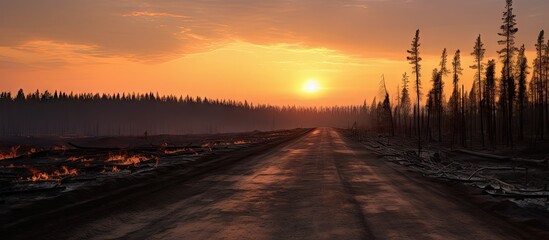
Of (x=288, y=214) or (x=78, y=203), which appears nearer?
(x=288, y=214)

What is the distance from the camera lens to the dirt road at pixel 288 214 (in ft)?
24.0

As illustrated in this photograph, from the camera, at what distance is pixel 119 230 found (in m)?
7.67

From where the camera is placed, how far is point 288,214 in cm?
889

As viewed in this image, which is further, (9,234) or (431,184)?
(431,184)

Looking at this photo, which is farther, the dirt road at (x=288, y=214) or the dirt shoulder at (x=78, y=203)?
the dirt shoulder at (x=78, y=203)

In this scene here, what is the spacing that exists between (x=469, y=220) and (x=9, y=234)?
331 inches

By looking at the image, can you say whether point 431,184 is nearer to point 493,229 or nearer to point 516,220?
point 516,220

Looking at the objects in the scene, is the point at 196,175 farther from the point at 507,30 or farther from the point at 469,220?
the point at 507,30

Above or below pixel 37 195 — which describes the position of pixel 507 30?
above

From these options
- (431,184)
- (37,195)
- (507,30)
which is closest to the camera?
(37,195)

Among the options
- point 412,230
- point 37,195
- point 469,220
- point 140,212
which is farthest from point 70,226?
point 469,220

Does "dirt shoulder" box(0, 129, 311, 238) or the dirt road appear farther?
"dirt shoulder" box(0, 129, 311, 238)

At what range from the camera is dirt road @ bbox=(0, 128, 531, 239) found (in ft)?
24.0

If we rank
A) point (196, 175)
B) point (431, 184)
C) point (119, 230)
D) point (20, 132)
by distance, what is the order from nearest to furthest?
point (119, 230), point (431, 184), point (196, 175), point (20, 132)
